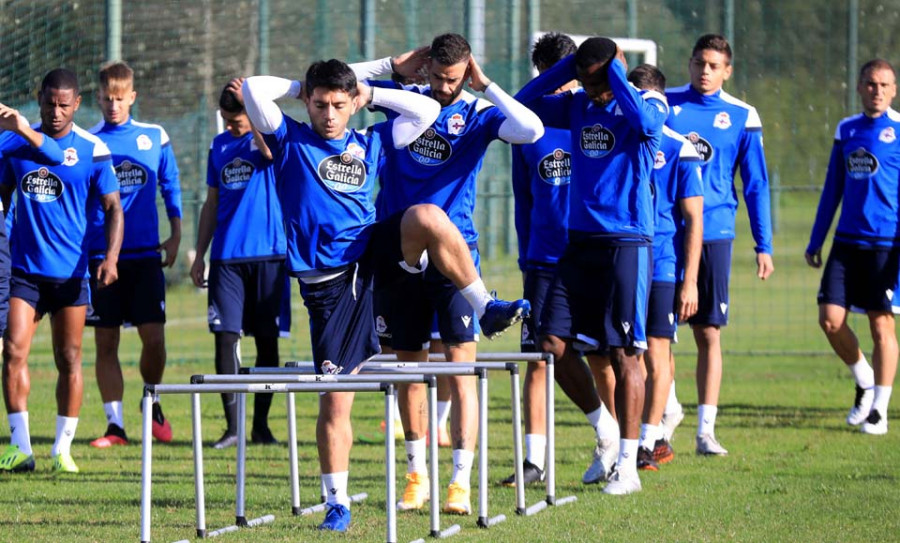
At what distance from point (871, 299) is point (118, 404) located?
5.63 m

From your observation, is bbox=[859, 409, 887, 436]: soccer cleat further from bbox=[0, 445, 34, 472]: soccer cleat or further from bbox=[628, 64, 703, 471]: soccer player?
bbox=[0, 445, 34, 472]: soccer cleat

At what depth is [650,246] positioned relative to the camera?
321 inches

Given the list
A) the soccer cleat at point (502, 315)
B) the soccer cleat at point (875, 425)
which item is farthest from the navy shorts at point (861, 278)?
the soccer cleat at point (502, 315)

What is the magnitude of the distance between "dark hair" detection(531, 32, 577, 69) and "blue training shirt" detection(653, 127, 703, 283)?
100 cm

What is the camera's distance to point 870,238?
420 inches

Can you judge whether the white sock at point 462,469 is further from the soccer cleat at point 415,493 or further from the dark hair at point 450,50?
the dark hair at point 450,50

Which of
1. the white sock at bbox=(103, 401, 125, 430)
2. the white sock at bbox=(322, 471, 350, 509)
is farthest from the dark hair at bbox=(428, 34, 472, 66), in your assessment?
the white sock at bbox=(103, 401, 125, 430)

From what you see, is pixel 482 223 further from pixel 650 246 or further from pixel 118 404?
pixel 650 246

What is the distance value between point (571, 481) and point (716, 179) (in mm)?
2614

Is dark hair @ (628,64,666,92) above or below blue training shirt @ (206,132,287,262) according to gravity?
above

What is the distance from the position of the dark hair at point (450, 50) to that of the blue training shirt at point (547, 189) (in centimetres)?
146

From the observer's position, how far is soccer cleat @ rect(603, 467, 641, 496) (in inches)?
313

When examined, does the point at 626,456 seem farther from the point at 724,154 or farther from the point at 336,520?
the point at 724,154

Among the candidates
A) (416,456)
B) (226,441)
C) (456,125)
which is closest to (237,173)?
(226,441)
